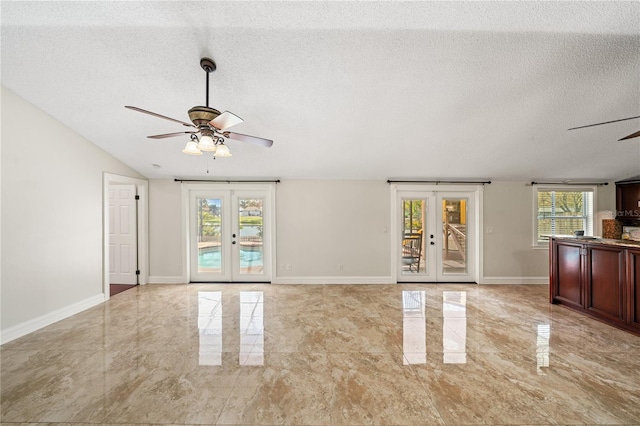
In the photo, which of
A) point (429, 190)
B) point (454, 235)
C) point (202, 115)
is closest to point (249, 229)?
point (202, 115)

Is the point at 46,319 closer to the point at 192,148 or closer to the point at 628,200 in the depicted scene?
the point at 192,148

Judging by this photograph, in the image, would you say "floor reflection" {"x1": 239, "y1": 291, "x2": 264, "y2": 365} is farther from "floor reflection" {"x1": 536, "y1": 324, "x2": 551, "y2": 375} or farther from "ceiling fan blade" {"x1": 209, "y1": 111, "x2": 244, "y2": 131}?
"floor reflection" {"x1": 536, "y1": 324, "x2": 551, "y2": 375}

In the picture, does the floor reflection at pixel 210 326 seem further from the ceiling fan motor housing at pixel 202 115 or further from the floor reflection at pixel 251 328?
the ceiling fan motor housing at pixel 202 115

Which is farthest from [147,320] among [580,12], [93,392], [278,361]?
[580,12]

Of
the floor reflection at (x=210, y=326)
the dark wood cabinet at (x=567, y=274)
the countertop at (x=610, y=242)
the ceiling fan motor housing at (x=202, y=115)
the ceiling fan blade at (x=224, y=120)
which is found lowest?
the floor reflection at (x=210, y=326)

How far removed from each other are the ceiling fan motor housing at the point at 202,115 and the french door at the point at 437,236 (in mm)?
3911

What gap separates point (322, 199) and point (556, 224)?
5.02 metres

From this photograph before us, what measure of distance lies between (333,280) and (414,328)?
2092 millimetres

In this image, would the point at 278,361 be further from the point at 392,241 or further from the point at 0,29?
the point at 0,29

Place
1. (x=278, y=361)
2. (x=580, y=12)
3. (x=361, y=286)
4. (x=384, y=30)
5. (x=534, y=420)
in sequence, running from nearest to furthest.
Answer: (x=534, y=420)
(x=580, y=12)
(x=384, y=30)
(x=278, y=361)
(x=361, y=286)

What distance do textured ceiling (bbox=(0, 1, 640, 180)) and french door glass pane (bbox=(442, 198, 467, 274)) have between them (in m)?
1.41

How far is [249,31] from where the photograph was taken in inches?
76.2

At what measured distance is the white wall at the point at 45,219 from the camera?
106 inches

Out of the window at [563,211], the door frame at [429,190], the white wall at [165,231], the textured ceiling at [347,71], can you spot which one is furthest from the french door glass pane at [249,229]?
the window at [563,211]
